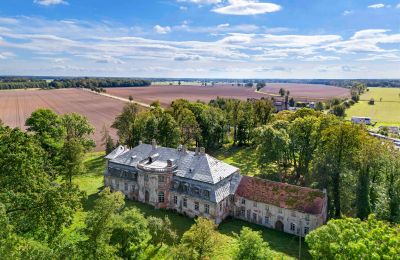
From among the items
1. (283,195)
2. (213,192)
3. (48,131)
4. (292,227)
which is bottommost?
(292,227)

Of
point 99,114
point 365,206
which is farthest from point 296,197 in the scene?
point 99,114

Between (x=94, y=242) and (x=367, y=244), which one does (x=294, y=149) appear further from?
(x=94, y=242)

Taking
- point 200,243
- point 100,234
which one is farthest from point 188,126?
point 100,234

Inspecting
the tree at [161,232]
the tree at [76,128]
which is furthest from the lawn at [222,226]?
the tree at [76,128]

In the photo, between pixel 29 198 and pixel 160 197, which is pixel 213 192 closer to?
pixel 160 197

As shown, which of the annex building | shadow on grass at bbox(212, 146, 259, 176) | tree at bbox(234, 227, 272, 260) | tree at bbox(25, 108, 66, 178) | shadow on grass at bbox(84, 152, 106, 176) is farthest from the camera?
shadow on grass at bbox(212, 146, 259, 176)

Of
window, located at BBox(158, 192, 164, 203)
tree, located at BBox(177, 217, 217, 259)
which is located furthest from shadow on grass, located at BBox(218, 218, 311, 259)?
window, located at BBox(158, 192, 164, 203)

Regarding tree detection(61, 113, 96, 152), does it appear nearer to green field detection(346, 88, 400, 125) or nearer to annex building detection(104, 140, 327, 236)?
annex building detection(104, 140, 327, 236)
